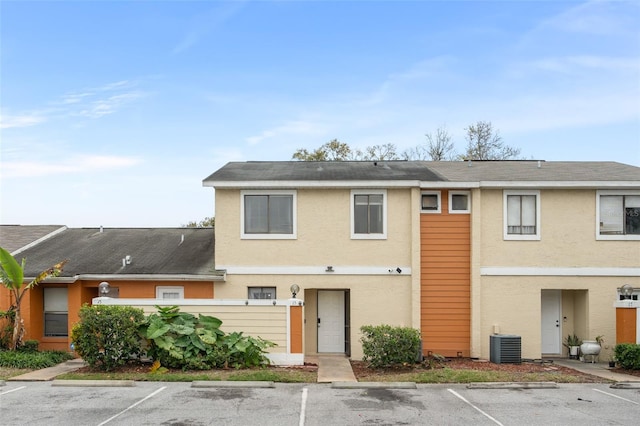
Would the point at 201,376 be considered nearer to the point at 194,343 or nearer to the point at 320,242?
the point at 194,343

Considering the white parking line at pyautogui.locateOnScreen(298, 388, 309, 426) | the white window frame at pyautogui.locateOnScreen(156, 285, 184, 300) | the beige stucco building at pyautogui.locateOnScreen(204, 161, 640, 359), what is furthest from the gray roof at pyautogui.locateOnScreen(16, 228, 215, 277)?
the white parking line at pyautogui.locateOnScreen(298, 388, 309, 426)

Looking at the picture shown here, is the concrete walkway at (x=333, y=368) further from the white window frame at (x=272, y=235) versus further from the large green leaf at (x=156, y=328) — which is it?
the large green leaf at (x=156, y=328)

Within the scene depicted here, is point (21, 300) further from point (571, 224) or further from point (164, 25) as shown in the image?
point (571, 224)

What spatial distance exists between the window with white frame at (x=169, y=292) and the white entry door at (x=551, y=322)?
11755 millimetres

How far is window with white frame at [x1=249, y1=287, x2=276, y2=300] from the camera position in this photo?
16781 millimetres

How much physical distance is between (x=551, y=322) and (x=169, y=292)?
1243 centimetres

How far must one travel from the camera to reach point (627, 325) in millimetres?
15227

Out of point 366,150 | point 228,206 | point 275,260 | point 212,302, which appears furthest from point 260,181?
point 366,150

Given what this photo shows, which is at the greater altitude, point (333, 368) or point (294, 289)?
point (294, 289)

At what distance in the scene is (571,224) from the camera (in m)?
16.9

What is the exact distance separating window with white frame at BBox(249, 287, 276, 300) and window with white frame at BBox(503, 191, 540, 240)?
750 cm

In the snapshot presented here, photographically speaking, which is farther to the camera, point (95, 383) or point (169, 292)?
point (169, 292)

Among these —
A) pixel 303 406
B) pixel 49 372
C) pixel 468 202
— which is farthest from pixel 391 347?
pixel 49 372

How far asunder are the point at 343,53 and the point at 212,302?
36.5 ft
